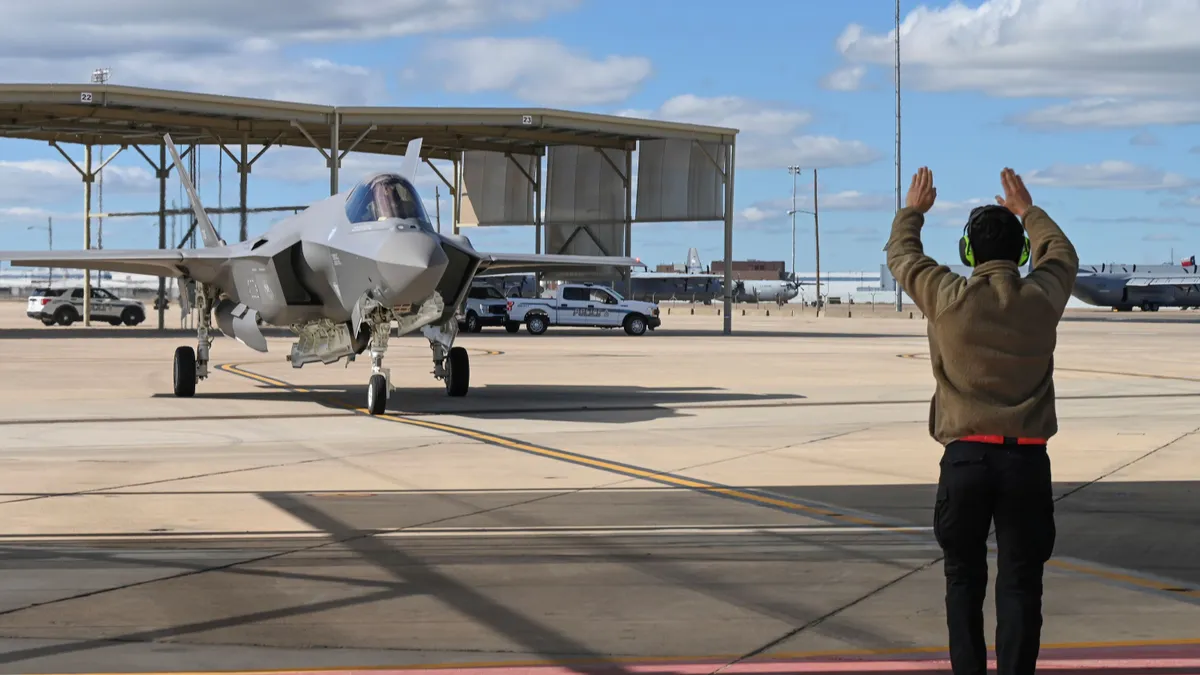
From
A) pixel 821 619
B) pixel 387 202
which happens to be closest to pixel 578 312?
pixel 387 202

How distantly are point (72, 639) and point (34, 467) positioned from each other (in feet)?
24.3

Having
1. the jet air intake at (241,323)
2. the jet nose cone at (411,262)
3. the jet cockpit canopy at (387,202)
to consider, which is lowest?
the jet air intake at (241,323)

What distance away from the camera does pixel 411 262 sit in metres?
18.4

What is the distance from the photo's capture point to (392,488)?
12219mm

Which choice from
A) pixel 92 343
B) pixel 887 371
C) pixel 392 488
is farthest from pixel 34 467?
pixel 92 343

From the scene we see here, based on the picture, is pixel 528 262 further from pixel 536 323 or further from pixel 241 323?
pixel 536 323

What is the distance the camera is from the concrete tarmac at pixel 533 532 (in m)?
6.79

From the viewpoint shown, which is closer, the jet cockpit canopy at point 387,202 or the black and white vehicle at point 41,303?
the jet cockpit canopy at point 387,202

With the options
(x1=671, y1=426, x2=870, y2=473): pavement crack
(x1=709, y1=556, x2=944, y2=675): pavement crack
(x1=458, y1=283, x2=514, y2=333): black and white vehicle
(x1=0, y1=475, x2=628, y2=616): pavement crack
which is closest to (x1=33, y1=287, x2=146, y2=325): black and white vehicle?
(x1=458, y1=283, x2=514, y2=333): black and white vehicle

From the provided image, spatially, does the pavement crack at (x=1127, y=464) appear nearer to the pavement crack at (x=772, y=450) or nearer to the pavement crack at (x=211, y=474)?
the pavement crack at (x=772, y=450)

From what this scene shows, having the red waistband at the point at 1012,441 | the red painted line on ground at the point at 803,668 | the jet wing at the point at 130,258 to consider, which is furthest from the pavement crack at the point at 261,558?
the jet wing at the point at 130,258

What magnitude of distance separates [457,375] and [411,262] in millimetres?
4817

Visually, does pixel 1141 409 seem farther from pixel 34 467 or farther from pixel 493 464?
pixel 34 467

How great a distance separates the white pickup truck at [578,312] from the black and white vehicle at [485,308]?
45cm
